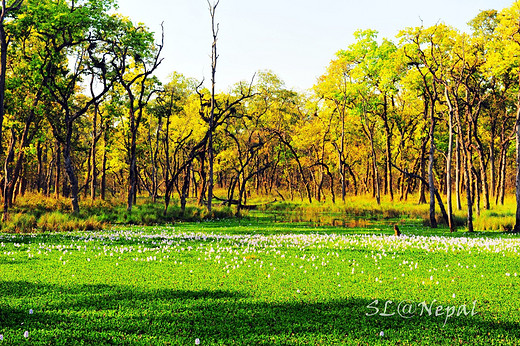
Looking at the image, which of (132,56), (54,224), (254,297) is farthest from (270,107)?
(254,297)

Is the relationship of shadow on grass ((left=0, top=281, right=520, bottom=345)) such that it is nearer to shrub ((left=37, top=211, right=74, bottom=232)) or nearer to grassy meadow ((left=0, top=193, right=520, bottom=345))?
grassy meadow ((left=0, top=193, right=520, bottom=345))

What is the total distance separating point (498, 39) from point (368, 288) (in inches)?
1445

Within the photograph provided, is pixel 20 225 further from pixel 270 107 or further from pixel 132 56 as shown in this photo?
pixel 270 107

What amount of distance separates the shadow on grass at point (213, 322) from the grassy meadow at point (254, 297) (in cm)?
2

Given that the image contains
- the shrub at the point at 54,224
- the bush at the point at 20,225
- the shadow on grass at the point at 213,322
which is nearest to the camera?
the shadow on grass at the point at 213,322

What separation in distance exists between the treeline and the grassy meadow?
42.0 ft

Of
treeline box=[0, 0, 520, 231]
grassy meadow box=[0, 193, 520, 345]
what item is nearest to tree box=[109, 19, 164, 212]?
treeline box=[0, 0, 520, 231]

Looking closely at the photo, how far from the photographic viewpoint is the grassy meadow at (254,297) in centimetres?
564

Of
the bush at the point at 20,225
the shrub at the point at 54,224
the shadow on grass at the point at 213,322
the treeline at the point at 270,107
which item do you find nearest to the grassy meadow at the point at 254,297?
the shadow on grass at the point at 213,322

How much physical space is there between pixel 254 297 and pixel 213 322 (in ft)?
4.85

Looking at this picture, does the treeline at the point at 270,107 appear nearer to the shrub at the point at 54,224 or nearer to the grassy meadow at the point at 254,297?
the shrub at the point at 54,224

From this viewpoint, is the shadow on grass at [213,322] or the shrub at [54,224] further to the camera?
the shrub at [54,224]

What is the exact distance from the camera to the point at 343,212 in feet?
128

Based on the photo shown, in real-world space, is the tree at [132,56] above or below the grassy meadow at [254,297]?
above
